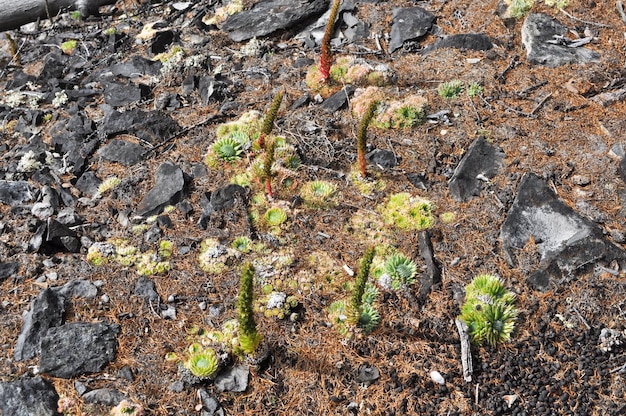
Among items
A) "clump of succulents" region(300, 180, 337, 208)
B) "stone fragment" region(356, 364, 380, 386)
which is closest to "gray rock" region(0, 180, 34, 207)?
"clump of succulents" region(300, 180, 337, 208)

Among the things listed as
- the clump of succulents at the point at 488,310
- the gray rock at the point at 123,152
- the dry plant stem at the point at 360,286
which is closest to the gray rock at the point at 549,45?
the clump of succulents at the point at 488,310

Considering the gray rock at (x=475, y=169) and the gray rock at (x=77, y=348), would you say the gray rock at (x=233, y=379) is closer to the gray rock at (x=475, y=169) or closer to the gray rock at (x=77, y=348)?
the gray rock at (x=77, y=348)

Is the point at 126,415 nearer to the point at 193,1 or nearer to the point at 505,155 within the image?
the point at 505,155

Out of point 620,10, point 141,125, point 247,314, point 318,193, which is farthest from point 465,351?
point 620,10

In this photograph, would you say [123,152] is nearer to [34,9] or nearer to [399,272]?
[399,272]

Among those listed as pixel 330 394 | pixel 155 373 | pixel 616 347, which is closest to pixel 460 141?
pixel 616 347
